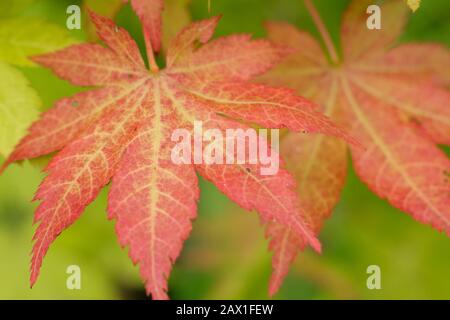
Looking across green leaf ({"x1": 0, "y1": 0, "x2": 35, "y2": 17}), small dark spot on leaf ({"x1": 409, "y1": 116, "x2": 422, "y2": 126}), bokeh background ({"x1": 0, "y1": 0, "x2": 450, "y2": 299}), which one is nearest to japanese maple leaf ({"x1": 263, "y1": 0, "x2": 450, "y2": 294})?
small dark spot on leaf ({"x1": 409, "y1": 116, "x2": 422, "y2": 126})

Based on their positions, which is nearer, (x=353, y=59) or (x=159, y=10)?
(x=159, y=10)

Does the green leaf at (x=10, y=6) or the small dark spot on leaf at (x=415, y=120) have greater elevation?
the green leaf at (x=10, y=6)

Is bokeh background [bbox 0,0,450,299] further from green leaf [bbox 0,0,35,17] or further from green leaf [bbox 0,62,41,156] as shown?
green leaf [bbox 0,62,41,156]

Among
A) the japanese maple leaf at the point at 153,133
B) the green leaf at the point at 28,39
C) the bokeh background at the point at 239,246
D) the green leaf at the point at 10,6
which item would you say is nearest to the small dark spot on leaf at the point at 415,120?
the japanese maple leaf at the point at 153,133

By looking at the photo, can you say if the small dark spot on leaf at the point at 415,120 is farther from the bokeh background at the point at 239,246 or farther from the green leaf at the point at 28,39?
the green leaf at the point at 28,39
